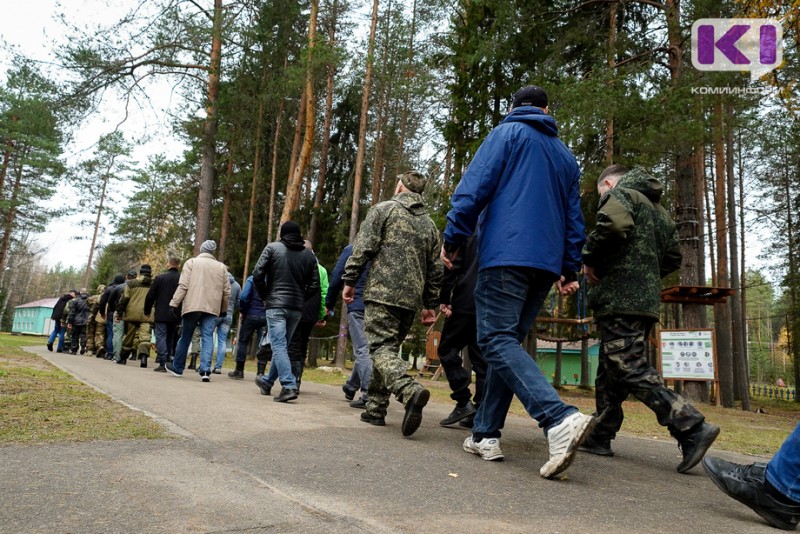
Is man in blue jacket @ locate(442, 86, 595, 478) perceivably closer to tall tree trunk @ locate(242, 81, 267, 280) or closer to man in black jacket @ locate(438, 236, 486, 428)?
man in black jacket @ locate(438, 236, 486, 428)

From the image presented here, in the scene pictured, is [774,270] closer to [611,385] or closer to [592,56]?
[592,56]

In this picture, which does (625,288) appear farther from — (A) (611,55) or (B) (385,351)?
(A) (611,55)

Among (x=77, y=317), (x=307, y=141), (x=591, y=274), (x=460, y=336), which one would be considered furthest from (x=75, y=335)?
(x=591, y=274)

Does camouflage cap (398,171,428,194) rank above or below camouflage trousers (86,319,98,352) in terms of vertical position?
above

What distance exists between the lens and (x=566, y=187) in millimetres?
3648

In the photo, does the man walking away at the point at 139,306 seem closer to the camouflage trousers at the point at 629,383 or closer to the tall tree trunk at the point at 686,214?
the camouflage trousers at the point at 629,383

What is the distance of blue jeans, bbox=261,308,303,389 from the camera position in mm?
6270

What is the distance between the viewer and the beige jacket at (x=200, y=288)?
858 centimetres

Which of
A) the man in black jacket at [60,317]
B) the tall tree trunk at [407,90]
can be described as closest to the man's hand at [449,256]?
the tall tree trunk at [407,90]

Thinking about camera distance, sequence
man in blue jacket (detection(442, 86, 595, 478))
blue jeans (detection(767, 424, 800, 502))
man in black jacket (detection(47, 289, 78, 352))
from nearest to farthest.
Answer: blue jeans (detection(767, 424, 800, 502))
man in blue jacket (detection(442, 86, 595, 478))
man in black jacket (detection(47, 289, 78, 352))

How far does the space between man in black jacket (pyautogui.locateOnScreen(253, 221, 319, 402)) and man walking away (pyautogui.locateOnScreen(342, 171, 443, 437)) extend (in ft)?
5.63

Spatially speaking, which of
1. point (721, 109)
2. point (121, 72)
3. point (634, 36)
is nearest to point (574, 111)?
point (721, 109)

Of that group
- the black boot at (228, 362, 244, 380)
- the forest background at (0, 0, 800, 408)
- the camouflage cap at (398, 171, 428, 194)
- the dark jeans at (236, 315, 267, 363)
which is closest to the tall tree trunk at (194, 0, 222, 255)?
the forest background at (0, 0, 800, 408)

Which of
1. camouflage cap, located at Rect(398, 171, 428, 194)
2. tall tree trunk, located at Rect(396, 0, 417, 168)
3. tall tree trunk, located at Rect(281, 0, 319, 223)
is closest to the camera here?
camouflage cap, located at Rect(398, 171, 428, 194)
